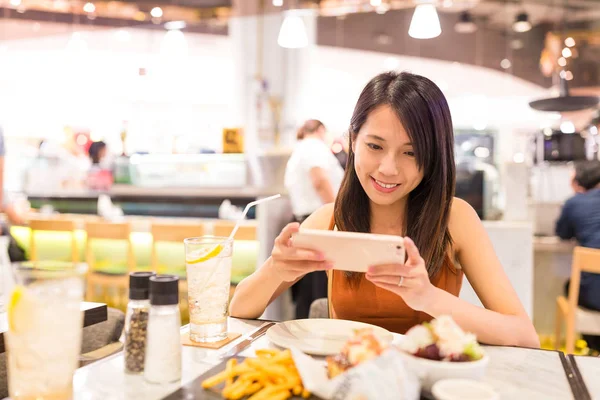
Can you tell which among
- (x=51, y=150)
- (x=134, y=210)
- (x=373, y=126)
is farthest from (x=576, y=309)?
(x=51, y=150)

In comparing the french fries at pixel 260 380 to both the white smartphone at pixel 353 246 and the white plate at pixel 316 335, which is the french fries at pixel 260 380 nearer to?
the white plate at pixel 316 335

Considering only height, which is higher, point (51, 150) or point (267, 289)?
point (51, 150)

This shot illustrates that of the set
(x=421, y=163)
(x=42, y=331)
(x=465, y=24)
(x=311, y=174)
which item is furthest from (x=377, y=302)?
(x=465, y=24)

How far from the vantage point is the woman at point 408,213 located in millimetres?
1529

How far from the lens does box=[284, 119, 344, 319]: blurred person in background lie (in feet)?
13.5

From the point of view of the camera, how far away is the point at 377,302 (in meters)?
1.63

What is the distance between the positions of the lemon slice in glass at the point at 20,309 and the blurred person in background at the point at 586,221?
3.66 m

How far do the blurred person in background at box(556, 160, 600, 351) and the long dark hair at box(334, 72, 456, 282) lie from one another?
2.55m

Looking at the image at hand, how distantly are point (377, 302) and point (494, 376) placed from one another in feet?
1.89

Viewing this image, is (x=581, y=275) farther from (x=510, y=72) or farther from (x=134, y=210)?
(x=510, y=72)

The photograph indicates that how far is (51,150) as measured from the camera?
697 cm

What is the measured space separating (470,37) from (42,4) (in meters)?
6.01

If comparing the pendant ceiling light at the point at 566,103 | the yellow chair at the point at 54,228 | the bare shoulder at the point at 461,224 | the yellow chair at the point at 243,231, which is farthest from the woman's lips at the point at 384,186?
the yellow chair at the point at 54,228

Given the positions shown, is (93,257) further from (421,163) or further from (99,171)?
(421,163)
